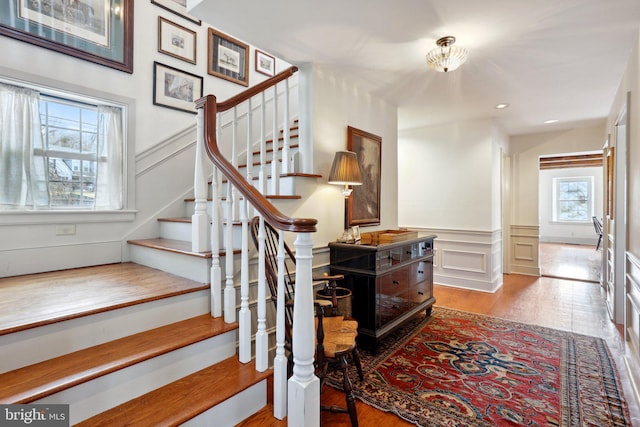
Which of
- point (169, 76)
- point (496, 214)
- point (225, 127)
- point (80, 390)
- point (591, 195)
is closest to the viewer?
point (80, 390)

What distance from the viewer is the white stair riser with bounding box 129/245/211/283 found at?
6.63 ft

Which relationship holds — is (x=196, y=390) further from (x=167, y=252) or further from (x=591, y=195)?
(x=591, y=195)

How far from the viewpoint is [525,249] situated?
568cm

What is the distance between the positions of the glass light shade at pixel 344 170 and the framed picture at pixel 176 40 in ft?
6.97

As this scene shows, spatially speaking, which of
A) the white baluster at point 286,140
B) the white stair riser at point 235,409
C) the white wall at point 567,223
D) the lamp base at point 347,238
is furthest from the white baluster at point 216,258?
the white wall at point 567,223

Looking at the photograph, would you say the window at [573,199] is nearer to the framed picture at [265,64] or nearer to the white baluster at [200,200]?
the framed picture at [265,64]

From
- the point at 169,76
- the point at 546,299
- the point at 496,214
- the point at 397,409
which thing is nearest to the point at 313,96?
the point at 169,76

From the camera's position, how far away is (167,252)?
2365 millimetres

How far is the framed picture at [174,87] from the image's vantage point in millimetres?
Answer: 3141

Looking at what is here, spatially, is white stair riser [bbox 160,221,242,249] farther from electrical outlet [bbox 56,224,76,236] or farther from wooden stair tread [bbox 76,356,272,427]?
wooden stair tread [bbox 76,356,272,427]

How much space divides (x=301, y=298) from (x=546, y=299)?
4313 millimetres

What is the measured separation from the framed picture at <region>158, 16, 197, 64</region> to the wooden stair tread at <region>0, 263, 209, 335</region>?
7.53 feet

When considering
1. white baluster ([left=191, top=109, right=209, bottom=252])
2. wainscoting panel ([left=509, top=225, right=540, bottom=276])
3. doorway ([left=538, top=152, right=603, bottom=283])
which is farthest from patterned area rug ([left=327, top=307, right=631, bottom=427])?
Result: doorway ([left=538, top=152, right=603, bottom=283])

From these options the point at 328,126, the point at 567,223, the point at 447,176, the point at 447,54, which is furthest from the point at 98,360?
the point at 567,223
